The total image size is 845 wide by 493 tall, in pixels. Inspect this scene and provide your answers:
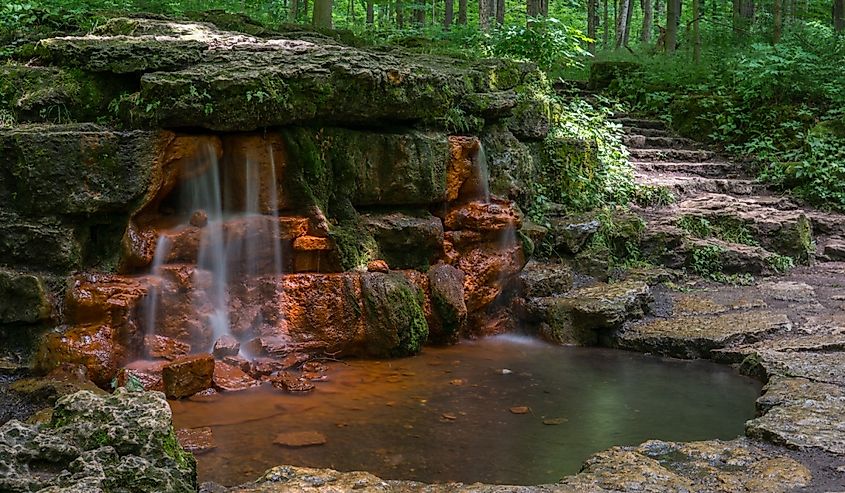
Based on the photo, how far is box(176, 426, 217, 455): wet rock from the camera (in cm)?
517

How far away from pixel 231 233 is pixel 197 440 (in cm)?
279

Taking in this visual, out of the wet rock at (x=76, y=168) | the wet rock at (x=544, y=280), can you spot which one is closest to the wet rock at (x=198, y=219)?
the wet rock at (x=76, y=168)

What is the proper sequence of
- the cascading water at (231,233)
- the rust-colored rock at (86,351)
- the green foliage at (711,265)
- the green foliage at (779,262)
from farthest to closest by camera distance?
1. the green foliage at (779,262)
2. the green foliage at (711,265)
3. the cascading water at (231,233)
4. the rust-colored rock at (86,351)

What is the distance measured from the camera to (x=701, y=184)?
41.1 feet

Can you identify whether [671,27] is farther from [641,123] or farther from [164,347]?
[164,347]

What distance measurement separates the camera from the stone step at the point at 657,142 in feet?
46.5

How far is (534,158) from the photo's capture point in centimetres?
1080

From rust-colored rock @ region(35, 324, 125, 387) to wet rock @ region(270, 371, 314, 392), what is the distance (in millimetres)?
1373

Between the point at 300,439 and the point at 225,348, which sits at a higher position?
the point at 225,348

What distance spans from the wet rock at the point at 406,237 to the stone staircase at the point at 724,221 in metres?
3.45

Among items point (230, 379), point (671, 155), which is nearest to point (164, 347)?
point (230, 379)

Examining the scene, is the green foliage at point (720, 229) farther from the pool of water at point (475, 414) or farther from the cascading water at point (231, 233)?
the cascading water at point (231, 233)

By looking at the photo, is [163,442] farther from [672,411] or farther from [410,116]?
[410,116]

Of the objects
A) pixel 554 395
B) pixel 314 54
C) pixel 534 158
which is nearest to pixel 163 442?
pixel 554 395
